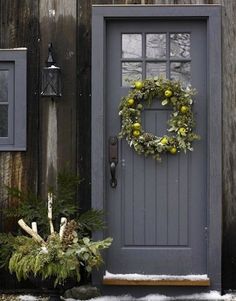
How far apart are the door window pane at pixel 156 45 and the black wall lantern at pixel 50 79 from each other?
83 centimetres

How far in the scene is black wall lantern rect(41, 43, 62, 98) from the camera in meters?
5.56

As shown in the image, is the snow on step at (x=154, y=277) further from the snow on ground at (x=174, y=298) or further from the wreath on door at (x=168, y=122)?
the wreath on door at (x=168, y=122)

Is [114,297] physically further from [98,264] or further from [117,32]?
[117,32]

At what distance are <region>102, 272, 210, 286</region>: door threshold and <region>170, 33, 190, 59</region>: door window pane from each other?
1946 millimetres

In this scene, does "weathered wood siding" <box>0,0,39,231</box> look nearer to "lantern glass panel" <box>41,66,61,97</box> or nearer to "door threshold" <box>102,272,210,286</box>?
"lantern glass panel" <box>41,66,61,97</box>

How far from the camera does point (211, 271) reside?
18.3 ft

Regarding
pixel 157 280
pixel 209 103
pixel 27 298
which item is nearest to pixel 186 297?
pixel 157 280

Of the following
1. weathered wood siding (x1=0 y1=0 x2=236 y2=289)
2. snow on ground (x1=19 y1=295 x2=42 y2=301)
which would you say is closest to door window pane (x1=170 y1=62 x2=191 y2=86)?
weathered wood siding (x1=0 y1=0 x2=236 y2=289)

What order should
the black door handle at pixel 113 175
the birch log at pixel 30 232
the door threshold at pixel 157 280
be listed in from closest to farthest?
the birch log at pixel 30 232 → the door threshold at pixel 157 280 → the black door handle at pixel 113 175

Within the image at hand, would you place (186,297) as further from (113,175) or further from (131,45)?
(131,45)

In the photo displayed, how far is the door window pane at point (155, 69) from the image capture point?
18.7 feet

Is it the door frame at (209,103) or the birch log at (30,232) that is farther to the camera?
the door frame at (209,103)

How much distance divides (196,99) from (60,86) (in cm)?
121

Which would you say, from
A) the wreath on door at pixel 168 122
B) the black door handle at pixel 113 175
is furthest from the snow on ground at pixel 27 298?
the wreath on door at pixel 168 122
